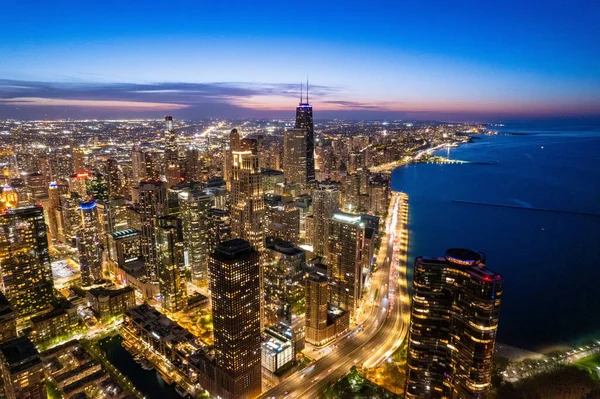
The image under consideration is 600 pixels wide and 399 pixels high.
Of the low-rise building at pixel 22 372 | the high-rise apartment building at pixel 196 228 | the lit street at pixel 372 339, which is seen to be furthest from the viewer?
the high-rise apartment building at pixel 196 228

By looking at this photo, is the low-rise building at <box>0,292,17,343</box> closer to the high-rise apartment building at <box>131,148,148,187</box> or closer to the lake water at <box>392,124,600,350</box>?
the lake water at <box>392,124,600,350</box>

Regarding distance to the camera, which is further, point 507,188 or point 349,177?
point 507,188

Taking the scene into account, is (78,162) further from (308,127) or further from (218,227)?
(218,227)

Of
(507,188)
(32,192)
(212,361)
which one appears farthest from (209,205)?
(507,188)

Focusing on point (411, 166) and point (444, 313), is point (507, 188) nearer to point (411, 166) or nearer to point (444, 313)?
point (411, 166)

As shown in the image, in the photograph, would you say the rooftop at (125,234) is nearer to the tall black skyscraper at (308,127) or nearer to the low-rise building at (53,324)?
the low-rise building at (53,324)

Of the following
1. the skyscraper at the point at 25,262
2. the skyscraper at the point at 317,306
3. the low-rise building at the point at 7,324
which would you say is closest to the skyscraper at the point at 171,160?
the skyscraper at the point at 25,262
